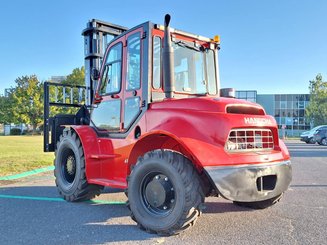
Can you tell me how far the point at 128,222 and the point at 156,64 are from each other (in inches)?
92.0

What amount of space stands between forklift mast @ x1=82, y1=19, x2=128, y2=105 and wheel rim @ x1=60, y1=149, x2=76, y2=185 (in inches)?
44.5

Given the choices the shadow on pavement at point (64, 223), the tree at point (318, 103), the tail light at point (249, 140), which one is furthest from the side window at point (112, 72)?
the tree at point (318, 103)

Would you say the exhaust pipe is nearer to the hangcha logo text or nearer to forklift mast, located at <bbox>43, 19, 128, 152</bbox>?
the hangcha logo text

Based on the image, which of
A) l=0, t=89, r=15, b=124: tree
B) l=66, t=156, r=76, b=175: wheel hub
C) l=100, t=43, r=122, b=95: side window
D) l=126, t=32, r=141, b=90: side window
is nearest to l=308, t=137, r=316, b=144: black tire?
l=66, t=156, r=76, b=175: wheel hub

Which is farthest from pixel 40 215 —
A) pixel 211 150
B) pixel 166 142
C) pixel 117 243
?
pixel 211 150

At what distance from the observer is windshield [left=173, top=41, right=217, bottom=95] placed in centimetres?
545

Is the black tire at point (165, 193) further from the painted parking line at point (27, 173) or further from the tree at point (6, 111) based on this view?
the tree at point (6, 111)

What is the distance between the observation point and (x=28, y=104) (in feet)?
181

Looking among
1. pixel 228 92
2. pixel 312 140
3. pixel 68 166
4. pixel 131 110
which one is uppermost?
pixel 228 92

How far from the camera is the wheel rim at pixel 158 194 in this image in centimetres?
439

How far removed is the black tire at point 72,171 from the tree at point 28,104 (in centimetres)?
5056

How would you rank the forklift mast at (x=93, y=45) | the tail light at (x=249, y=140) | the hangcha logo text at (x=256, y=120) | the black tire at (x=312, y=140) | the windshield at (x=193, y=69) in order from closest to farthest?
the tail light at (x=249, y=140) < the hangcha logo text at (x=256, y=120) < the windshield at (x=193, y=69) < the forklift mast at (x=93, y=45) < the black tire at (x=312, y=140)

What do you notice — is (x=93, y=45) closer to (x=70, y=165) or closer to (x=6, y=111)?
(x=70, y=165)

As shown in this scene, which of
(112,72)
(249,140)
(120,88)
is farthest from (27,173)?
(249,140)
